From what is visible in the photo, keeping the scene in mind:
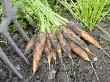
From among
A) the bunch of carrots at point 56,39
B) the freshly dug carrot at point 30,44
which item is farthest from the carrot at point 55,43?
the freshly dug carrot at point 30,44

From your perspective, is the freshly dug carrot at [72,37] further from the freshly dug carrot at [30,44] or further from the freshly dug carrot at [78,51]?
the freshly dug carrot at [30,44]

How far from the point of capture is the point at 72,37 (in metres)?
1.92

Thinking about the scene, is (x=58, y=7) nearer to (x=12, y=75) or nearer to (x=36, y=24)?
(x=36, y=24)

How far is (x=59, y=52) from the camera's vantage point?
73.8 inches

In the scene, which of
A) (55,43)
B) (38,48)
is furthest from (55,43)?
(38,48)

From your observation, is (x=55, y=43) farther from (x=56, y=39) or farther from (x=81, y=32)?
(x=81, y=32)

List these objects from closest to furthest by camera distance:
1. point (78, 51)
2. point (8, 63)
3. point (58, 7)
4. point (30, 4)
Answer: point (8, 63) → point (78, 51) → point (30, 4) → point (58, 7)

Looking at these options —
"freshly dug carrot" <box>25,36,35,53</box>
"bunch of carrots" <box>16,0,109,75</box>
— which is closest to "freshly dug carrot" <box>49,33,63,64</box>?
"bunch of carrots" <box>16,0,109,75</box>

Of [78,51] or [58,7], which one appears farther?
[58,7]

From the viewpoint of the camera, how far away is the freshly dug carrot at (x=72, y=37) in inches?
74.7

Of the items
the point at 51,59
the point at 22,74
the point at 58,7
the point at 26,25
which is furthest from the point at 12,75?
the point at 58,7

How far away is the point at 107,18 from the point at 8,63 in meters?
0.87

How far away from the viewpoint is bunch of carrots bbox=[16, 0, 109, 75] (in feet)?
6.20

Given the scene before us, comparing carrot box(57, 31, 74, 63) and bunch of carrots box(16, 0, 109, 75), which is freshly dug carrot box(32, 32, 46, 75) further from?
carrot box(57, 31, 74, 63)
